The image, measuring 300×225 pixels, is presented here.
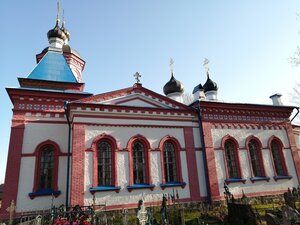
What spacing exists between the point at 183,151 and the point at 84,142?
17.6 feet

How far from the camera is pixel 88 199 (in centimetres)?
1083

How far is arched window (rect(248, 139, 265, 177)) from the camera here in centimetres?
1490

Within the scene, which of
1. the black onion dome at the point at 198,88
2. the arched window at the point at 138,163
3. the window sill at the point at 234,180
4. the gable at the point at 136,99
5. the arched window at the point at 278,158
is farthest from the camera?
the black onion dome at the point at 198,88

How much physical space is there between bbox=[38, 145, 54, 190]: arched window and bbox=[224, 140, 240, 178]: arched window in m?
9.73

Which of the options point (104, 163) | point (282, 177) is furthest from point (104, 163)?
point (282, 177)

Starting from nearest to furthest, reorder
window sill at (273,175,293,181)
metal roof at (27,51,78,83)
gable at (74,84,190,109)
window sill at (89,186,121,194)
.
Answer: window sill at (89,186,121,194) < gable at (74,84,190,109) < metal roof at (27,51,78,83) < window sill at (273,175,293,181)

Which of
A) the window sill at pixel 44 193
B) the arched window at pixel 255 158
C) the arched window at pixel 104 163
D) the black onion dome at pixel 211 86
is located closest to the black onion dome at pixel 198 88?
the black onion dome at pixel 211 86

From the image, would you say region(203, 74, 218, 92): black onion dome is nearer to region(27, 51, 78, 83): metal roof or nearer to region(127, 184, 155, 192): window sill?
region(27, 51, 78, 83): metal roof

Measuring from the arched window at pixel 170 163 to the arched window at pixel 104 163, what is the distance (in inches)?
118

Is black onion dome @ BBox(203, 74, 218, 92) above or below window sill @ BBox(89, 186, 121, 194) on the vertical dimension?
above

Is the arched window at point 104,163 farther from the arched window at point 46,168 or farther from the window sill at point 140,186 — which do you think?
the arched window at point 46,168

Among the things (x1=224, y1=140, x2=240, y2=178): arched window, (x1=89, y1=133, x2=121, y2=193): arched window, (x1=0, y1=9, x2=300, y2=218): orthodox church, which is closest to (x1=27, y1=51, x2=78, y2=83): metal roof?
(x1=0, y1=9, x2=300, y2=218): orthodox church

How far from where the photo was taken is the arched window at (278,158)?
15.5 meters

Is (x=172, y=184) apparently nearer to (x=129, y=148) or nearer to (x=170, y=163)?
(x=170, y=163)
